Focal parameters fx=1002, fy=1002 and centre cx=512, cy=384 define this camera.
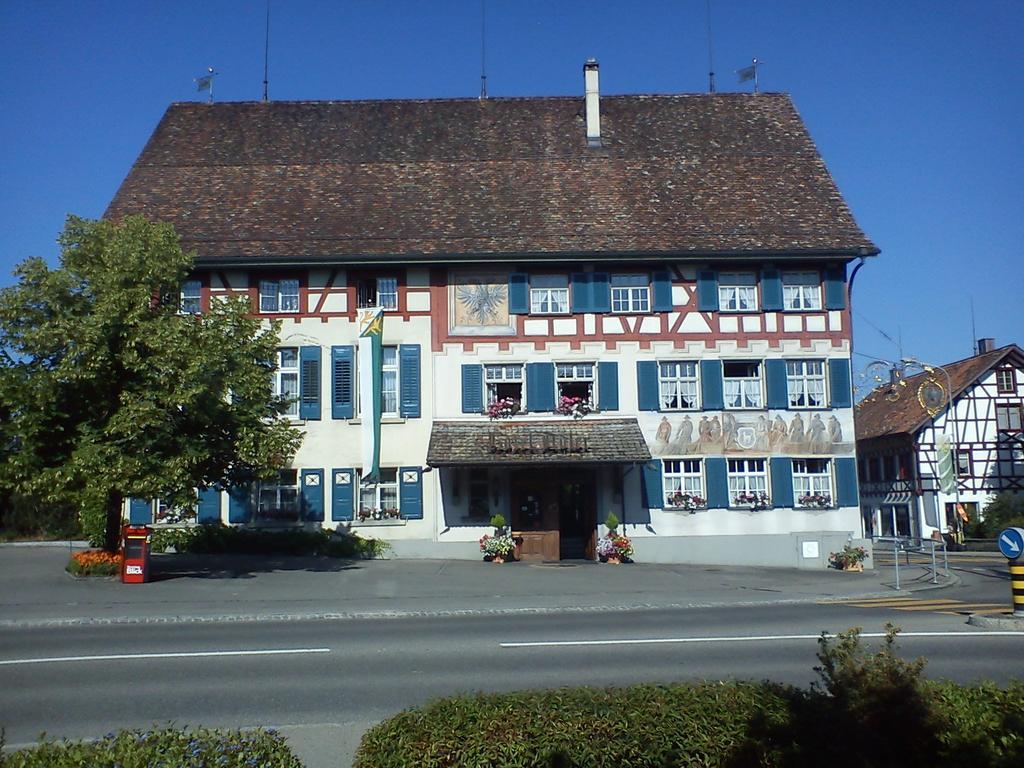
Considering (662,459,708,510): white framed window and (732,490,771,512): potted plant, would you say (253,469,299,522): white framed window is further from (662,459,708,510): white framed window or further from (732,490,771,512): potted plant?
(732,490,771,512): potted plant

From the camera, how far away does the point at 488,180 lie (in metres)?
29.4

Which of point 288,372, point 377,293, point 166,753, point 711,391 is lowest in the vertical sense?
point 166,753

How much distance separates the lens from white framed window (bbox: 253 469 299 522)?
26859 millimetres

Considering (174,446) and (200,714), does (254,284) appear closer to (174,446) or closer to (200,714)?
(174,446)

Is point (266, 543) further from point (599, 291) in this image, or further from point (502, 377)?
point (599, 291)

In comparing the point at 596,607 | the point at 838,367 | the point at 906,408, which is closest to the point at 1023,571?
the point at 596,607

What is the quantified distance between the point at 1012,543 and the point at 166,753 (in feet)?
42.0

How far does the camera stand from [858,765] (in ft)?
16.0

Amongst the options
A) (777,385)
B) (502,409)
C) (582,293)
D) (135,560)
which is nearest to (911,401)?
(777,385)

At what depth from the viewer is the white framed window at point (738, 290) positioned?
2748 centimetres

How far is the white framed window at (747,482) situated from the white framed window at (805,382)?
6.47 feet

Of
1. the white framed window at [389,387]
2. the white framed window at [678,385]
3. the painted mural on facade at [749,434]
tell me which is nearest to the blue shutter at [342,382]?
the white framed window at [389,387]

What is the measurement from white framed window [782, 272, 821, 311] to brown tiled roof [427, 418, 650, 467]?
5.69m

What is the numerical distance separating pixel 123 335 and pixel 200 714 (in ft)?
43.0
